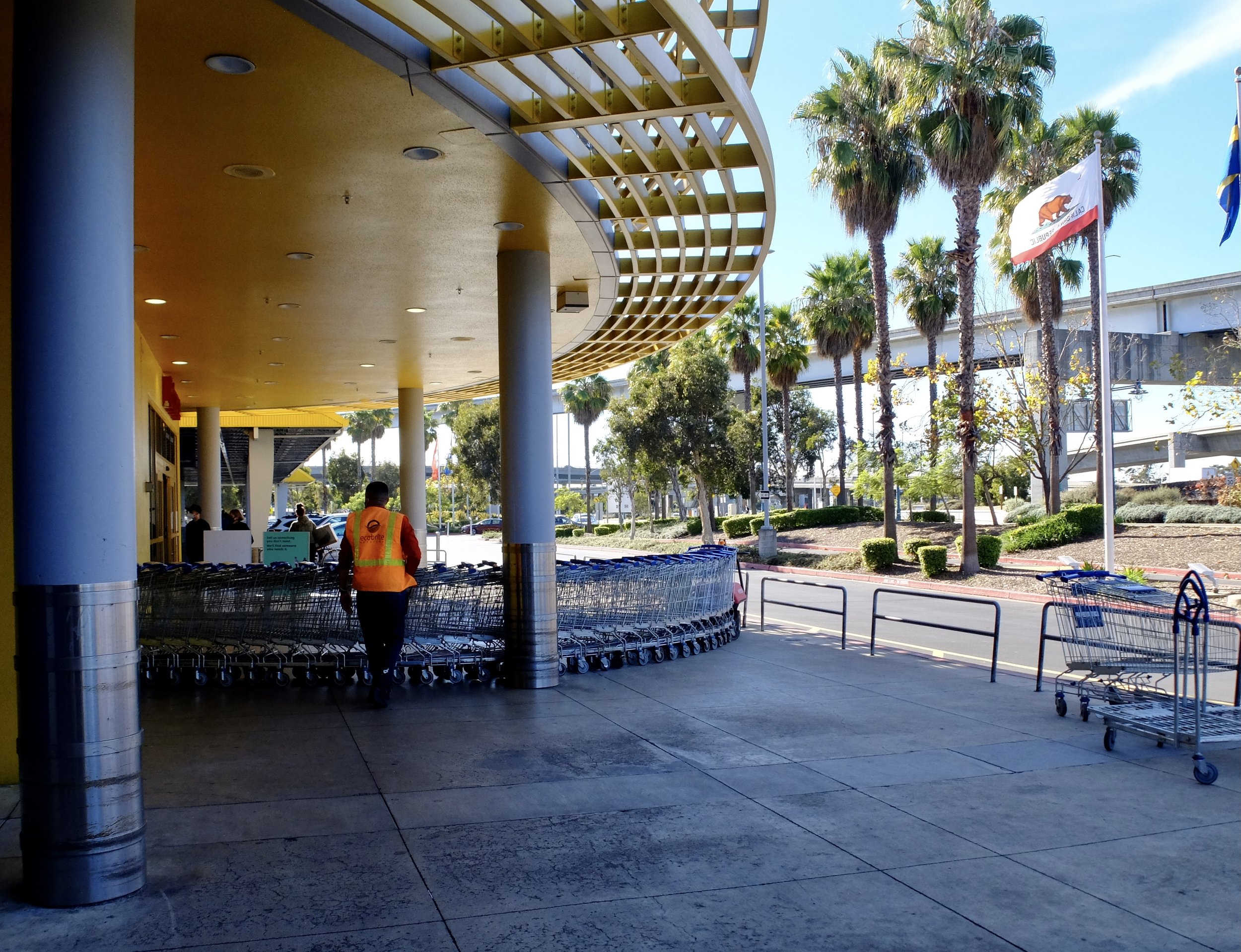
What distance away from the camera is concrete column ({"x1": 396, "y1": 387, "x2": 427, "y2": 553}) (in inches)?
950

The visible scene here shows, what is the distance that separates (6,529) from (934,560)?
24138 mm

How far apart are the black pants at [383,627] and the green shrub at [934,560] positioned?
20619 millimetres

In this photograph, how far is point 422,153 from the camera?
8242 millimetres

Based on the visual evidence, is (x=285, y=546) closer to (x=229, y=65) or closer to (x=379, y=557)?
(x=379, y=557)

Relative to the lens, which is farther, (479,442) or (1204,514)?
(479,442)

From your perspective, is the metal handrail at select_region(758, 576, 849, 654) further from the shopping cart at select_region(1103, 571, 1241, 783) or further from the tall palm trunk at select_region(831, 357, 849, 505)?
the tall palm trunk at select_region(831, 357, 849, 505)

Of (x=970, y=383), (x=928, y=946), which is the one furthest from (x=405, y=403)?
(x=928, y=946)

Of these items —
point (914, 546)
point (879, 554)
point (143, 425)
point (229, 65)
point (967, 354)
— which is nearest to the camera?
point (229, 65)

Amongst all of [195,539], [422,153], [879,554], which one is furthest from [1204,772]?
[879,554]

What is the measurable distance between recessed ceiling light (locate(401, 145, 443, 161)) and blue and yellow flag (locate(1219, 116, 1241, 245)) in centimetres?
1210

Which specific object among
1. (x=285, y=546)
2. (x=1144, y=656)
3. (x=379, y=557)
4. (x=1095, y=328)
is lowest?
(x=1144, y=656)

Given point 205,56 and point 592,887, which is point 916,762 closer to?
point 592,887

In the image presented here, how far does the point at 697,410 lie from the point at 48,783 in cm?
3723

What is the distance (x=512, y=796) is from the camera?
6.52 m
